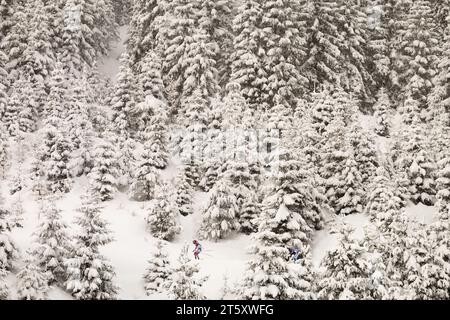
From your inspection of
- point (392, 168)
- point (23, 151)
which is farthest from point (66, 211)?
point (392, 168)

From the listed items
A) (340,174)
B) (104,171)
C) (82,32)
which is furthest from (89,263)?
(82,32)

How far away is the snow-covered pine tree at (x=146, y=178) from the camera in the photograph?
93.8ft

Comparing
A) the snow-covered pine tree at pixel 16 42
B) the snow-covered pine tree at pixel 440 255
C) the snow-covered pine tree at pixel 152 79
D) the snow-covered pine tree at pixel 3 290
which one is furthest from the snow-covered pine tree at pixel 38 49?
the snow-covered pine tree at pixel 440 255

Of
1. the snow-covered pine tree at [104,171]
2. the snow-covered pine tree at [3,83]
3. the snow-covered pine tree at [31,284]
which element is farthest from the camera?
the snow-covered pine tree at [3,83]

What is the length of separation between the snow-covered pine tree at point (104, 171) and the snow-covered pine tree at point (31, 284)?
1154 cm

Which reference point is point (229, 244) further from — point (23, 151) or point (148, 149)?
point (23, 151)

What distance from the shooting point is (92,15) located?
46.8 meters

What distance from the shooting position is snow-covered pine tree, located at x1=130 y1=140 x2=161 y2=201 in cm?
2859

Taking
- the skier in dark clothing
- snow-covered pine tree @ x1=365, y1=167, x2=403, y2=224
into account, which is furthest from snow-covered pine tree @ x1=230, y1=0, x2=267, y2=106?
the skier in dark clothing

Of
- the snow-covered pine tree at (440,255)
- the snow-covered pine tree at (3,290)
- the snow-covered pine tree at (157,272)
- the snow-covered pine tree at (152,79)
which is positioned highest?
the snow-covered pine tree at (152,79)

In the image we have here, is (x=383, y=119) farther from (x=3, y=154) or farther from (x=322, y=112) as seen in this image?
(x=3, y=154)

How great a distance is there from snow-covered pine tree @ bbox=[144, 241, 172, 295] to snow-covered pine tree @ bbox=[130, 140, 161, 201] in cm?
710

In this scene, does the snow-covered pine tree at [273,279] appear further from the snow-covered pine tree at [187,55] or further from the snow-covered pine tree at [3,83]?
the snow-covered pine tree at [3,83]
